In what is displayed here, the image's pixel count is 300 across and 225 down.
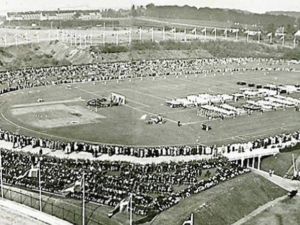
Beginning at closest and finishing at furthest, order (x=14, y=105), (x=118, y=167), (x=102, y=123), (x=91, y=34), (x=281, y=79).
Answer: (x=118, y=167) < (x=102, y=123) < (x=14, y=105) < (x=281, y=79) < (x=91, y=34)

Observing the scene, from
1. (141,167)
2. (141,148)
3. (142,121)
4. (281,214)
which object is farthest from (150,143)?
(281,214)

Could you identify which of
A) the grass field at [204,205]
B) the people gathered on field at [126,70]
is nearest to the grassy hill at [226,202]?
the grass field at [204,205]

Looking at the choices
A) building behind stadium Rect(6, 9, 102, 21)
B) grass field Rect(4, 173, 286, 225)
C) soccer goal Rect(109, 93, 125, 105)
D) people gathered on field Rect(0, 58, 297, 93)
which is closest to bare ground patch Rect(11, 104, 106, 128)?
soccer goal Rect(109, 93, 125, 105)

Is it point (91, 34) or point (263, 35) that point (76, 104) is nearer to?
point (91, 34)

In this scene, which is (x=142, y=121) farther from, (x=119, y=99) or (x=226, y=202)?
(x=226, y=202)

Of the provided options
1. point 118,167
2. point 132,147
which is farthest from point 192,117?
point 118,167

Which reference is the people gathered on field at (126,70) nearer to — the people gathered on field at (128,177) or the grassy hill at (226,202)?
the people gathered on field at (128,177)

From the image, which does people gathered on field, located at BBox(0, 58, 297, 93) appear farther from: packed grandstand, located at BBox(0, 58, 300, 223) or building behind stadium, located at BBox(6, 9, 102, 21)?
building behind stadium, located at BBox(6, 9, 102, 21)
